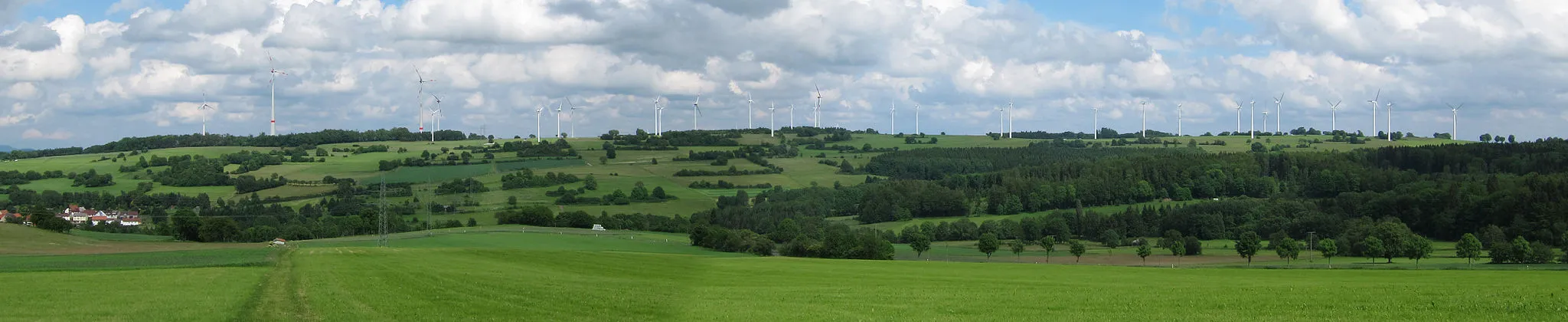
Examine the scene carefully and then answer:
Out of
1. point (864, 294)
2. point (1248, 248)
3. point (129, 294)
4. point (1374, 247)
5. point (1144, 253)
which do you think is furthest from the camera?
point (1144, 253)

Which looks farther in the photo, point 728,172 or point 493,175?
point 728,172

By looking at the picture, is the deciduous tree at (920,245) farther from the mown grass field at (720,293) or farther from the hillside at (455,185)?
the mown grass field at (720,293)

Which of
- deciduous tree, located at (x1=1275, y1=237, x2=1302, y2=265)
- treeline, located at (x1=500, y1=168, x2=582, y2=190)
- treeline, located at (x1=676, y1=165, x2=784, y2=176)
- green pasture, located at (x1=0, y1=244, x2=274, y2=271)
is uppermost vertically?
treeline, located at (x1=676, y1=165, x2=784, y2=176)

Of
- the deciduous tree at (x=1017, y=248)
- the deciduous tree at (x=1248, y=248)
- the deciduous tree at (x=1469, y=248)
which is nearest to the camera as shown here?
the deciduous tree at (x=1469, y=248)

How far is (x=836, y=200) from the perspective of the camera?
550 ft

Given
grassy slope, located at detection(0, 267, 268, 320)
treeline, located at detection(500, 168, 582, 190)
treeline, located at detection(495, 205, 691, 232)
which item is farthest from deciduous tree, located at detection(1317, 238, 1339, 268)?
treeline, located at detection(500, 168, 582, 190)

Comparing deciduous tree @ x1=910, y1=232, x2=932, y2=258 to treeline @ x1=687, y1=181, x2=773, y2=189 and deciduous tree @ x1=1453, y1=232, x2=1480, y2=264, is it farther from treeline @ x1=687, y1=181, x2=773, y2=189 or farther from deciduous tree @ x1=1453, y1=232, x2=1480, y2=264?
treeline @ x1=687, y1=181, x2=773, y2=189

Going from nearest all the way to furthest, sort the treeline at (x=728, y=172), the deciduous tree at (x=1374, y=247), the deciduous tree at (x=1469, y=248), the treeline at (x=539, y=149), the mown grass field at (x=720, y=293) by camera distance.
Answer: the mown grass field at (x=720, y=293) < the deciduous tree at (x=1469, y=248) < the deciduous tree at (x=1374, y=247) < the treeline at (x=728, y=172) < the treeline at (x=539, y=149)

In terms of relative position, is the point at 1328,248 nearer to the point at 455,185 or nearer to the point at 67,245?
the point at 455,185

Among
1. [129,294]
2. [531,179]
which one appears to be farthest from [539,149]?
[129,294]

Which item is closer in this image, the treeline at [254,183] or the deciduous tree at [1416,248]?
the deciduous tree at [1416,248]

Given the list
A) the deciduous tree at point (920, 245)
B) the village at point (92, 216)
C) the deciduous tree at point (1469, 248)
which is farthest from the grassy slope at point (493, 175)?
the deciduous tree at point (1469, 248)

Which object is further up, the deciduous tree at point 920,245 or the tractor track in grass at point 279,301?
the tractor track in grass at point 279,301

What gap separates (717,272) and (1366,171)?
13830 cm
